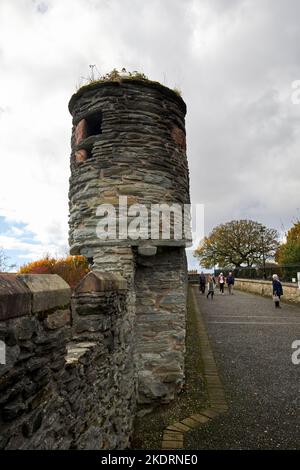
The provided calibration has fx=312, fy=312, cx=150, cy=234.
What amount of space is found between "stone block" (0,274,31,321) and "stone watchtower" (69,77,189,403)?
3415 mm

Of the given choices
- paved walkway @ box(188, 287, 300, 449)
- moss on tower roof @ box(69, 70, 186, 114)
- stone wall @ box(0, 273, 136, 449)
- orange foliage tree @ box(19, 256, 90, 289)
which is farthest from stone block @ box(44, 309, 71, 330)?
orange foliage tree @ box(19, 256, 90, 289)

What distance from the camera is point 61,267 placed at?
42.5ft

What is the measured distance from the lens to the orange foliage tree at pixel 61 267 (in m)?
12.0

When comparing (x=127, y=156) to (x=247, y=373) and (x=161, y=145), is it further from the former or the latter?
(x=247, y=373)

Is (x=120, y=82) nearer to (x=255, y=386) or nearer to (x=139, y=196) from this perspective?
(x=139, y=196)

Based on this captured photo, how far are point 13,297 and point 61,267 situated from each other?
1171 centimetres

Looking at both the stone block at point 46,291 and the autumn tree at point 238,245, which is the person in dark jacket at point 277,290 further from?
the autumn tree at point 238,245

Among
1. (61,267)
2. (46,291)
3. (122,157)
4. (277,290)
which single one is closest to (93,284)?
(46,291)

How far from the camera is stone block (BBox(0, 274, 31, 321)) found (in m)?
1.60

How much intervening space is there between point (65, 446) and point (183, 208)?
14.9ft

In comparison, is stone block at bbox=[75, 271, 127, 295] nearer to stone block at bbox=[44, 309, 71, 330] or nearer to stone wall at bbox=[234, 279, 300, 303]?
stone block at bbox=[44, 309, 71, 330]

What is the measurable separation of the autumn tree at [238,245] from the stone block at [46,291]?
141 feet
